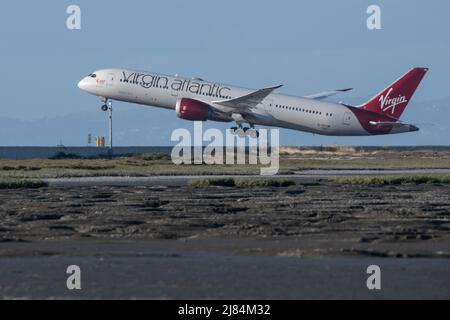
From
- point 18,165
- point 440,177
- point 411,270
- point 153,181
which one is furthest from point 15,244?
point 18,165

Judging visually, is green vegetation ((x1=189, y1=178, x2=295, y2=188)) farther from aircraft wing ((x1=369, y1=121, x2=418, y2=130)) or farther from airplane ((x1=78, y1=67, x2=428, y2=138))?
aircraft wing ((x1=369, y1=121, x2=418, y2=130))

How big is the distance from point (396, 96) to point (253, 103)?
33.9 ft

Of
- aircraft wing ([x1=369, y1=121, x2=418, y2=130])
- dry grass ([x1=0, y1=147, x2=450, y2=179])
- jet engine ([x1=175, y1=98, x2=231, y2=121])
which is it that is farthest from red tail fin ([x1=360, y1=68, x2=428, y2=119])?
jet engine ([x1=175, y1=98, x2=231, y2=121])

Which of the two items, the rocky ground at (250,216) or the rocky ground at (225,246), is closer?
the rocky ground at (225,246)

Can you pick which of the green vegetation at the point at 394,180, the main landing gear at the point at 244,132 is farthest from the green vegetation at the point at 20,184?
the main landing gear at the point at 244,132

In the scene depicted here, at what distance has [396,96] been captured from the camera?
297 ft

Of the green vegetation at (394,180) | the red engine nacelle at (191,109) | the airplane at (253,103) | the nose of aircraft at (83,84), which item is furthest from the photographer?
the nose of aircraft at (83,84)

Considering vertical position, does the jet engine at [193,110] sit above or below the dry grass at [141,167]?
above

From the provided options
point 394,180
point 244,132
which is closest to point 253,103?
point 244,132

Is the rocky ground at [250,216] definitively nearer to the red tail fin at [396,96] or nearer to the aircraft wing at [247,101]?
the aircraft wing at [247,101]

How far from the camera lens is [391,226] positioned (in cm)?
3203

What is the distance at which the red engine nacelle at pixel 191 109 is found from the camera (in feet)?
278

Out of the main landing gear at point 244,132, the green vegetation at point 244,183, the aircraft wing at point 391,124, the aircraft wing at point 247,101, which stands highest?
the aircraft wing at point 247,101
